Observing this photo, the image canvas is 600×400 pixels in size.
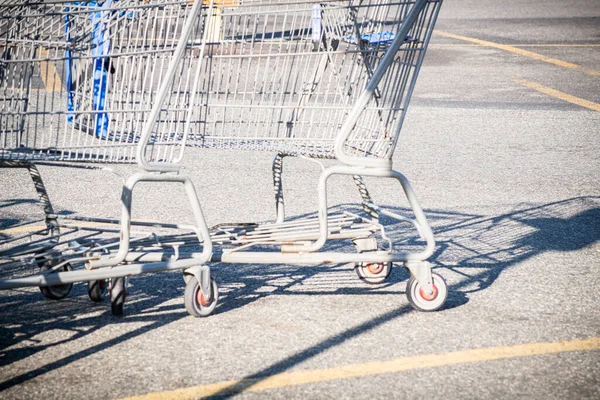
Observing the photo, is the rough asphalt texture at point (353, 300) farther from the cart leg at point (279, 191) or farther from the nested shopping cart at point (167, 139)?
the cart leg at point (279, 191)

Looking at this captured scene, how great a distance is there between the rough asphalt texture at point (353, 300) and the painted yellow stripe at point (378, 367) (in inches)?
2.0

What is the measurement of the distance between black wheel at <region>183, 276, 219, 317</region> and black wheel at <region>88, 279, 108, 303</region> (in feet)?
1.50

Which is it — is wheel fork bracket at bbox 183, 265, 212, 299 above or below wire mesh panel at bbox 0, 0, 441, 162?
below

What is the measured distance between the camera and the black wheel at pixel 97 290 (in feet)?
12.8

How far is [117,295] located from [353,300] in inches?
48.6

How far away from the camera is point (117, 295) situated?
3.71 m

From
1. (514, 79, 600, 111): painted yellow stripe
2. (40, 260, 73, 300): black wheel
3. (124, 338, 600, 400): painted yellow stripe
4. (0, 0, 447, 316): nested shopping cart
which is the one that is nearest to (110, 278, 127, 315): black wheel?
(0, 0, 447, 316): nested shopping cart

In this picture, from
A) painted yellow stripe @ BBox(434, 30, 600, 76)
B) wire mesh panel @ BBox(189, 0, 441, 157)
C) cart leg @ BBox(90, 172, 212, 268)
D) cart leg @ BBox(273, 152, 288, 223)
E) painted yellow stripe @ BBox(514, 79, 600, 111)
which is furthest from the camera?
painted yellow stripe @ BBox(434, 30, 600, 76)

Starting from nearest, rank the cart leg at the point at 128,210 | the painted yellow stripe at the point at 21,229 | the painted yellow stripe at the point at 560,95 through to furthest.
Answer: the cart leg at the point at 128,210, the painted yellow stripe at the point at 21,229, the painted yellow stripe at the point at 560,95

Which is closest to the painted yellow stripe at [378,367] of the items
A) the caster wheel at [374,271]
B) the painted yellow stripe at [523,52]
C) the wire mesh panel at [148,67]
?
the caster wheel at [374,271]

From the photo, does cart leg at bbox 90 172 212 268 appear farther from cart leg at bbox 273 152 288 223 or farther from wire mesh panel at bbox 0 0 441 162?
cart leg at bbox 273 152 288 223

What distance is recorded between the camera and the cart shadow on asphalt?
138 inches

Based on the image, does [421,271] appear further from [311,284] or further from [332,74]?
[332,74]

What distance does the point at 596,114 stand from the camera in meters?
9.27
